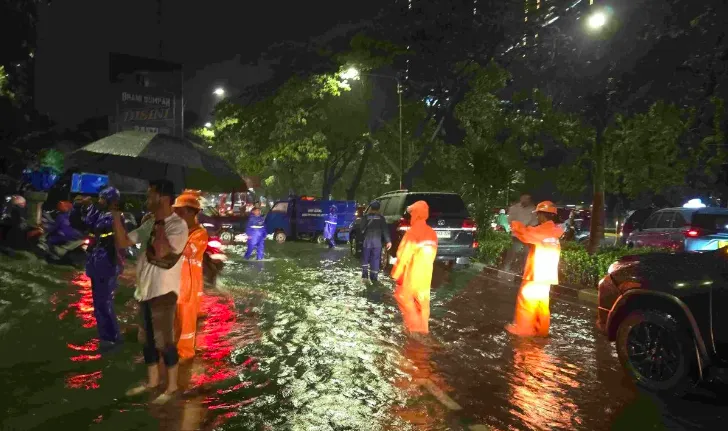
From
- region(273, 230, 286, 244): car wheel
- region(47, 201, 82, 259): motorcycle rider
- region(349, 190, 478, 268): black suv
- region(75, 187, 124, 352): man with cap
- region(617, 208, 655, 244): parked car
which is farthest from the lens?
region(273, 230, 286, 244): car wheel

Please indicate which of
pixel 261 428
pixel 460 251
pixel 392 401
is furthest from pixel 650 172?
pixel 261 428

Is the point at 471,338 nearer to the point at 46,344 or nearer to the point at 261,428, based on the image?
the point at 261,428

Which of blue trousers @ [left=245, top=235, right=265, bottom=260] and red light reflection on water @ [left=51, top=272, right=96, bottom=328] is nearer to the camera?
red light reflection on water @ [left=51, top=272, right=96, bottom=328]

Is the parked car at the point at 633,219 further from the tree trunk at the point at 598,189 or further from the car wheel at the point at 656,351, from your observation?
the car wheel at the point at 656,351

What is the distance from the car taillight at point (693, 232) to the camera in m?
13.9

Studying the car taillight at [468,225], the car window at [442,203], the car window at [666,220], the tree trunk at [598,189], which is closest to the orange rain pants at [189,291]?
the car window at [442,203]

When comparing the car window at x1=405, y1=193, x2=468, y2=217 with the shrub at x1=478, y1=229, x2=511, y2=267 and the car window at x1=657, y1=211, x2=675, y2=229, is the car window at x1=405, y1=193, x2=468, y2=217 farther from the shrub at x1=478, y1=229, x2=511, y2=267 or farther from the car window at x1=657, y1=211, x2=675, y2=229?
the car window at x1=657, y1=211, x2=675, y2=229

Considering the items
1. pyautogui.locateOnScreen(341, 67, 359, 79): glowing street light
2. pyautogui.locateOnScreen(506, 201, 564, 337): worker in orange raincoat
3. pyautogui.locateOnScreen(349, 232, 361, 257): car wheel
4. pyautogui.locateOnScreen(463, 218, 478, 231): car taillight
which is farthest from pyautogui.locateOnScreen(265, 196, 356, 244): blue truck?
pyautogui.locateOnScreen(506, 201, 564, 337): worker in orange raincoat

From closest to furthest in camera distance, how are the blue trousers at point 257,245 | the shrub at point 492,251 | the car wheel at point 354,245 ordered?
the shrub at point 492,251, the blue trousers at point 257,245, the car wheel at point 354,245

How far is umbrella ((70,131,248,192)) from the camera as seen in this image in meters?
8.99

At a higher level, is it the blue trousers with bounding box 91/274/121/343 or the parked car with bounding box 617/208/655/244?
the parked car with bounding box 617/208/655/244

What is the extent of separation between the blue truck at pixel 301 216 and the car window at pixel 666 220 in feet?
45.1

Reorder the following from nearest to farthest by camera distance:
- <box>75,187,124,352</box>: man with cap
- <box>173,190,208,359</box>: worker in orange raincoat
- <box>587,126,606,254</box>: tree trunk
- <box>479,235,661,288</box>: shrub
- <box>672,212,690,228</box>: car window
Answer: <box>173,190,208,359</box>: worker in orange raincoat
<box>75,187,124,352</box>: man with cap
<box>479,235,661,288</box>: shrub
<box>672,212,690,228</box>: car window
<box>587,126,606,254</box>: tree trunk

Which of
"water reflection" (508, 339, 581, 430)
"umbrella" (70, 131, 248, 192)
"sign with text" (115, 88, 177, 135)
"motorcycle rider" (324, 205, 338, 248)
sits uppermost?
"sign with text" (115, 88, 177, 135)
